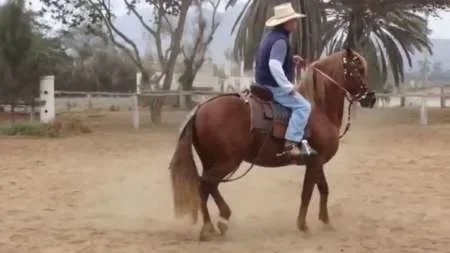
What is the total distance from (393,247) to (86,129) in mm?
16479

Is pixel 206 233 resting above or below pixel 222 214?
below

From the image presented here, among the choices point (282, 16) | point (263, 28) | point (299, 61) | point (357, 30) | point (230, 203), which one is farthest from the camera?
point (357, 30)

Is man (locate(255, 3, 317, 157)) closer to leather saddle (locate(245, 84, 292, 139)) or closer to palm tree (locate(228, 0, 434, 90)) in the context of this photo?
leather saddle (locate(245, 84, 292, 139))

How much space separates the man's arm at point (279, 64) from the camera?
24.9ft

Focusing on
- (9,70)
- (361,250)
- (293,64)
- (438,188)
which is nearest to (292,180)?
(438,188)

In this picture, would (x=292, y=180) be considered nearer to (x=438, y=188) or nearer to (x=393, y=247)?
(x=438, y=188)

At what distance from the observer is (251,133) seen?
7.71 meters

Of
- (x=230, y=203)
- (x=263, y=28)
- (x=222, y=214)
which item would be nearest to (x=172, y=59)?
(x=263, y=28)

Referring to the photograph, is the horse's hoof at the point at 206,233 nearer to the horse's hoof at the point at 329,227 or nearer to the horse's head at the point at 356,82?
the horse's hoof at the point at 329,227

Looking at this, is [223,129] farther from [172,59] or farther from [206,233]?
[172,59]

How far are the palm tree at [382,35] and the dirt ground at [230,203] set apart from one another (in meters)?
15.7

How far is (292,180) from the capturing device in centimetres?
1188

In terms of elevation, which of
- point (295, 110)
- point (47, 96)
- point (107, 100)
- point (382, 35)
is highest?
point (382, 35)

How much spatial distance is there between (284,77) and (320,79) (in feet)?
2.18
